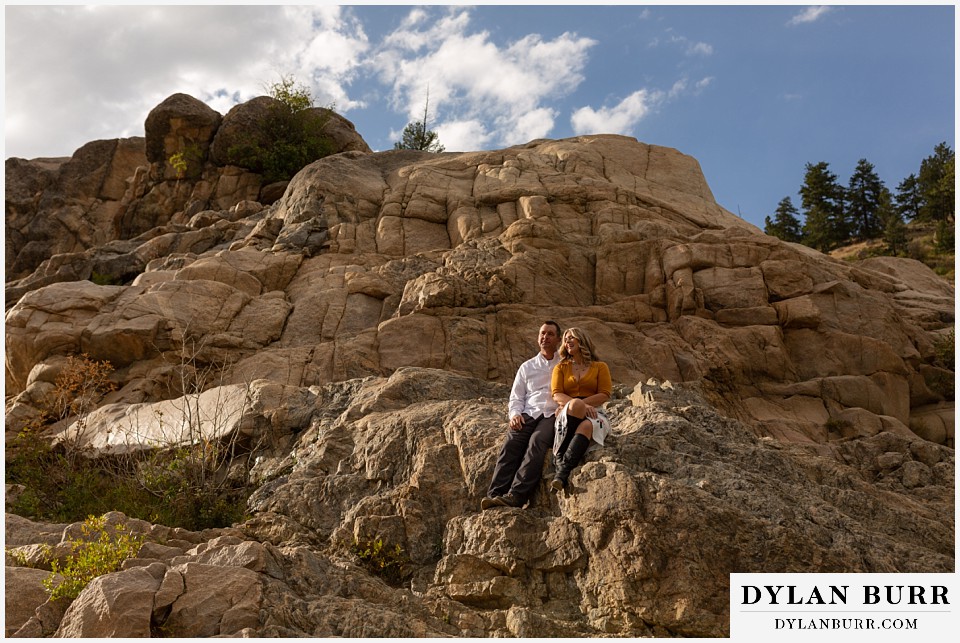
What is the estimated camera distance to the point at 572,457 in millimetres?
8688

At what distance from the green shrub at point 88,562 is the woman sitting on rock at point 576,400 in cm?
454

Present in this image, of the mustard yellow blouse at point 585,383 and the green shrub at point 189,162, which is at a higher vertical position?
the green shrub at point 189,162

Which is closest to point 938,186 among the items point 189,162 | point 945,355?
point 945,355

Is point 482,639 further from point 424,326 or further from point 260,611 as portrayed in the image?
point 424,326

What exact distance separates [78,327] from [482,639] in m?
13.6

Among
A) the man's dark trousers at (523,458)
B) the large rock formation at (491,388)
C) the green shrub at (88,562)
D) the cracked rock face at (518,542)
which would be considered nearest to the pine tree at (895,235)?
the large rock formation at (491,388)

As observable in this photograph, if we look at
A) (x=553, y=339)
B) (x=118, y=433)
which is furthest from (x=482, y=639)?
(x=118, y=433)

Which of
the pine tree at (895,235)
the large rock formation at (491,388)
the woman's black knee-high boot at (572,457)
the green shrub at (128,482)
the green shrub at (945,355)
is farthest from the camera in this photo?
the pine tree at (895,235)

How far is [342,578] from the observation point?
28.2 ft

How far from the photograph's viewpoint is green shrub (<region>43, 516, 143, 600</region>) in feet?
25.3

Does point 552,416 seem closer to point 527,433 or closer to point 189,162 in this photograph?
point 527,433

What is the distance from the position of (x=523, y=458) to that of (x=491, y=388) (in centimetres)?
458

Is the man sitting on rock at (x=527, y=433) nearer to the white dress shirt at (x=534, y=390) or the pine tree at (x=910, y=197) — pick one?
the white dress shirt at (x=534, y=390)

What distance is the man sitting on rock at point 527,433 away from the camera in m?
8.86
